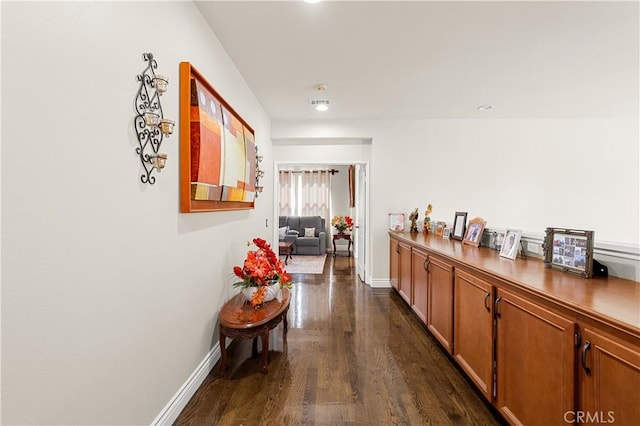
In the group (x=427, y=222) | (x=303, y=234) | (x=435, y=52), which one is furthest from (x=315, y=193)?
(x=435, y=52)

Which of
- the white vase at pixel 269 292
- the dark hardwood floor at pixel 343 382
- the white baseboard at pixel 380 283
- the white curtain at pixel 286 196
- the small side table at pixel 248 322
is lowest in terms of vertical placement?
the dark hardwood floor at pixel 343 382

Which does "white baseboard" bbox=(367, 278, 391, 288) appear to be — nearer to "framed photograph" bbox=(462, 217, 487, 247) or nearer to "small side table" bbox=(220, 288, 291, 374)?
"framed photograph" bbox=(462, 217, 487, 247)

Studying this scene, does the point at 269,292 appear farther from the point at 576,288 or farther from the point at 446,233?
the point at 446,233

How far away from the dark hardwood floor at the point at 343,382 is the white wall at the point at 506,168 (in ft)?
7.00

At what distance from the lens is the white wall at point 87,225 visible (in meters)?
0.80

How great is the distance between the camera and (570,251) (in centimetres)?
153

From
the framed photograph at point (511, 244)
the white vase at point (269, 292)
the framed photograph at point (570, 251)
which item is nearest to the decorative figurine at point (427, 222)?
the framed photograph at point (511, 244)

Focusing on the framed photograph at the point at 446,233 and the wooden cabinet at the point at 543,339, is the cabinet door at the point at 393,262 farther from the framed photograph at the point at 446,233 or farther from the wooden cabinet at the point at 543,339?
the wooden cabinet at the point at 543,339

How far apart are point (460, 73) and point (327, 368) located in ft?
9.69

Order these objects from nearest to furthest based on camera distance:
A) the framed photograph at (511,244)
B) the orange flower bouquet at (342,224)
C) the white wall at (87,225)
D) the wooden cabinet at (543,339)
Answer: the white wall at (87,225)
the wooden cabinet at (543,339)
the framed photograph at (511,244)
the orange flower bouquet at (342,224)

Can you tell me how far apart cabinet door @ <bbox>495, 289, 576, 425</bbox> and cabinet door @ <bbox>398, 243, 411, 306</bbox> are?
1.69 m

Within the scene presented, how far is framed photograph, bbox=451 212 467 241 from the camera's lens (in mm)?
2959

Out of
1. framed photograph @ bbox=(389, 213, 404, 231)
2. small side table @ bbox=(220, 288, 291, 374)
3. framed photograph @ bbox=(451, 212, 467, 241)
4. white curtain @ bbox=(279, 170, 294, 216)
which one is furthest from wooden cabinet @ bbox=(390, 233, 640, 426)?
white curtain @ bbox=(279, 170, 294, 216)

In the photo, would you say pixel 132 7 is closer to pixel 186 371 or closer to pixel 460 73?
pixel 186 371
